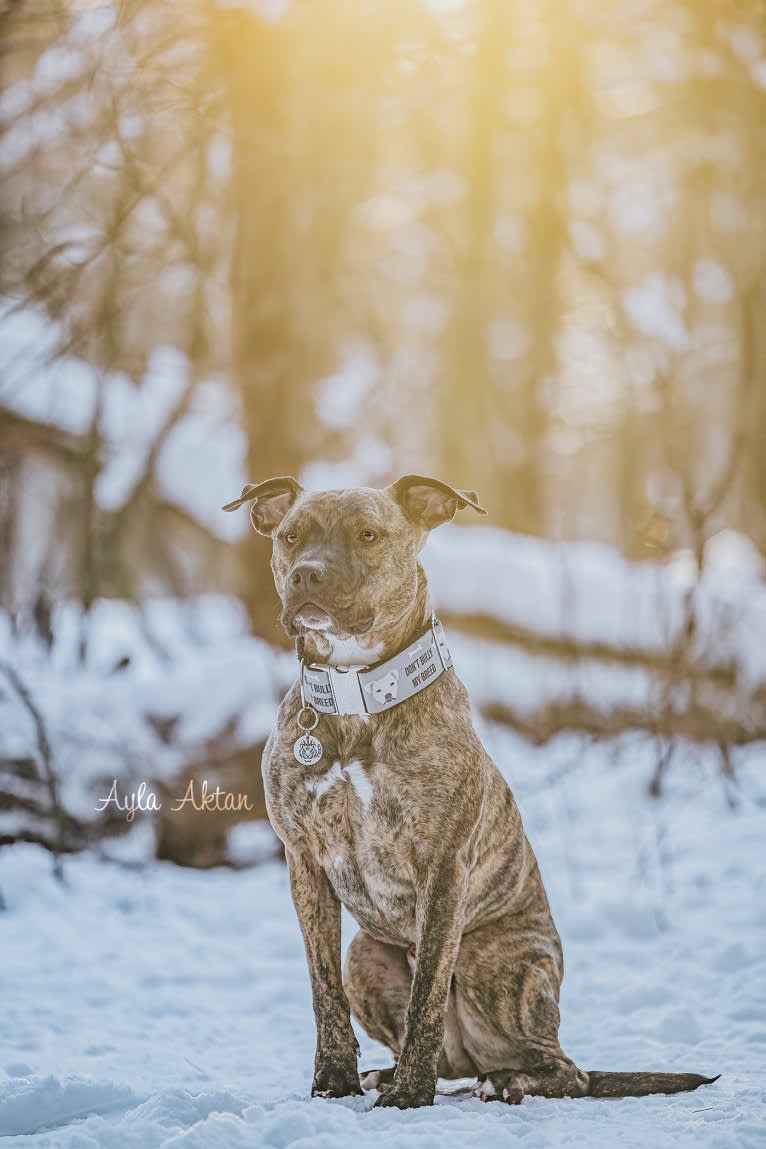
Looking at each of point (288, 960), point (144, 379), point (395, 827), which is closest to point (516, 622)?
point (288, 960)

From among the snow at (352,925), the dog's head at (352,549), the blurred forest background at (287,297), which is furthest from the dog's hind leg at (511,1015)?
the blurred forest background at (287,297)

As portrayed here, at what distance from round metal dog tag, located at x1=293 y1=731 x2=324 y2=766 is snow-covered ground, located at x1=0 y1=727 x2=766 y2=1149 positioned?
840 millimetres

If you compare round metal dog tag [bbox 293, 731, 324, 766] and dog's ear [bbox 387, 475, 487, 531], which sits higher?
dog's ear [bbox 387, 475, 487, 531]

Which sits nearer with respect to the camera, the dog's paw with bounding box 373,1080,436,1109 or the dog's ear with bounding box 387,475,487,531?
the dog's paw with bounding box 373,1080,436,1109

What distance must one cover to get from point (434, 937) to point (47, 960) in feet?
7.21

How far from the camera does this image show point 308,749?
9.53 feet

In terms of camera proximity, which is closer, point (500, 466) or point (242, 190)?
point (242, 190)

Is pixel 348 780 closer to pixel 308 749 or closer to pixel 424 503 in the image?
pixel 308 749

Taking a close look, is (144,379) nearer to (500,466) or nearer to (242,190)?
(242,190)

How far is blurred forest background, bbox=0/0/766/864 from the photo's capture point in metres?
5.87

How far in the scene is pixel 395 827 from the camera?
2.86 metres

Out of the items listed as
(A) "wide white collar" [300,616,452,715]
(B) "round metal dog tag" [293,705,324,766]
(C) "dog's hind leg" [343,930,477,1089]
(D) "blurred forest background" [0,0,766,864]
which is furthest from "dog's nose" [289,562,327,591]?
(D) "blurred forest background" [0,0,766,864]

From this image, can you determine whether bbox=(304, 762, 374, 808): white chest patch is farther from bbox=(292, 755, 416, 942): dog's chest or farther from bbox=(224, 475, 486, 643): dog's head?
bbox=(224, 475, 486, 643): dog's head

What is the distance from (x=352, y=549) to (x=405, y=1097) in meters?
1.41
